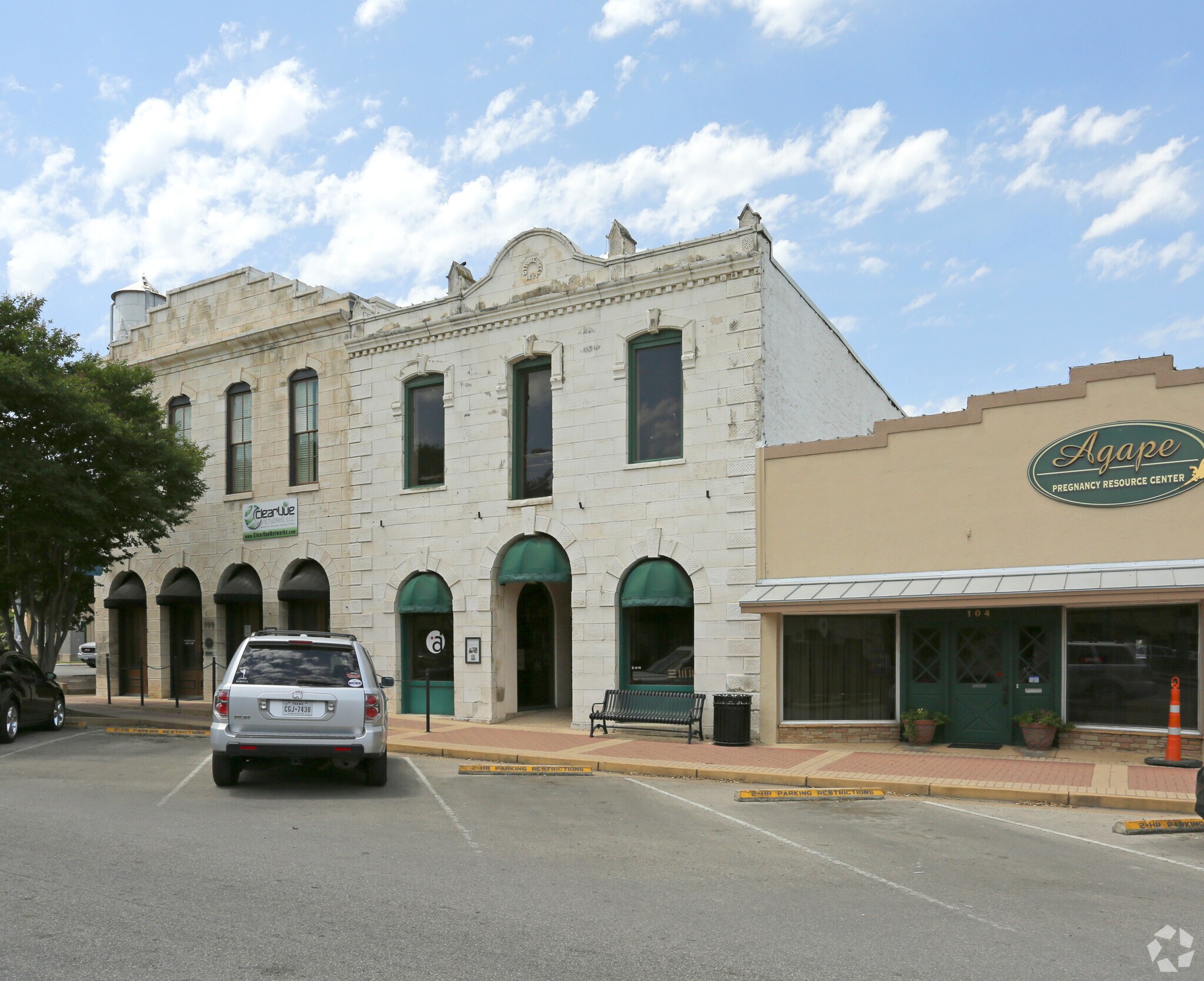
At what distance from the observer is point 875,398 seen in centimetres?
2378

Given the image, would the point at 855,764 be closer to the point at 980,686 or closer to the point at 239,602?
the point at 980,686

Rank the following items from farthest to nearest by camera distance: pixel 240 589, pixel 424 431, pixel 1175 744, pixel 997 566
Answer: pixel 240 589
pixel 424 431
pixel 997 566
pixel 1175 744

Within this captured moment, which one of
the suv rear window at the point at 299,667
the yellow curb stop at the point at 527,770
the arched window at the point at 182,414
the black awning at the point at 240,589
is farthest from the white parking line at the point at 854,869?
the arched window at the point at 182,414

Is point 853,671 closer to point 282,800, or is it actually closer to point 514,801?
point 514,801

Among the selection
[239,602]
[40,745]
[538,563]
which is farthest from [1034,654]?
[239,602]

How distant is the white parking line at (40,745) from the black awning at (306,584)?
500 centimetres

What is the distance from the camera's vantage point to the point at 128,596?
25.2m

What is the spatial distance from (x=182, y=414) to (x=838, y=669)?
17184 mm

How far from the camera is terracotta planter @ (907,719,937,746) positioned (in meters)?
14.8

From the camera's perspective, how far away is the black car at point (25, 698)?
15.4 m

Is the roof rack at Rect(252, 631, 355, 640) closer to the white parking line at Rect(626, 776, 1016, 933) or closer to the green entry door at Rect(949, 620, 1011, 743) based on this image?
the white parking line at Rect(626, 776, 1016, 933)

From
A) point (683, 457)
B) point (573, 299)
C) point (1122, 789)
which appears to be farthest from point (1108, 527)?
point (573, 299)

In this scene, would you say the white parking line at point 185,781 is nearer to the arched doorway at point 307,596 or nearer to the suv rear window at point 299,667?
the suv rear window at point 299,667

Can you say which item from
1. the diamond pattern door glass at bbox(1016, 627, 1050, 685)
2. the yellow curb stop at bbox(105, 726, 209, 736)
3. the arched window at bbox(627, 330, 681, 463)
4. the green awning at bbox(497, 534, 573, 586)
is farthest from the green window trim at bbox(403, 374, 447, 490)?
the diamond pattern door glass at bbox(1016, 627, 1050, 685)
